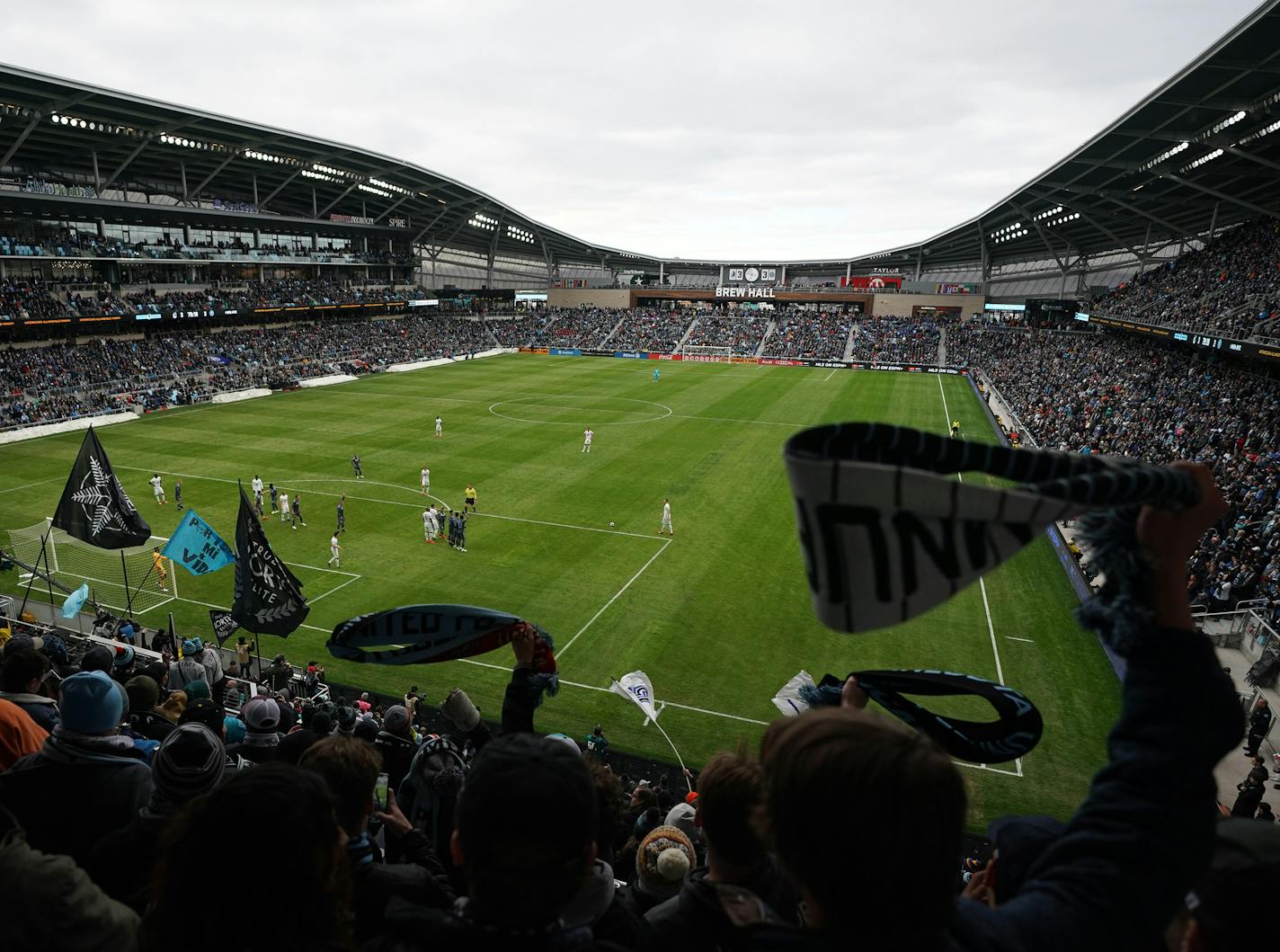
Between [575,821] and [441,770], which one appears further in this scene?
[441,770]

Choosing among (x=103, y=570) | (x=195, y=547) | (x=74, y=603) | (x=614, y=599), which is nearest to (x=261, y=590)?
(x=195, y=547)

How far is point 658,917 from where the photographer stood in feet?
9.71

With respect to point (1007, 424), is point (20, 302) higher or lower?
higher

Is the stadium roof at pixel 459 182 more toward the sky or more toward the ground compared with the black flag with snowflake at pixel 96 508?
more toward the sky

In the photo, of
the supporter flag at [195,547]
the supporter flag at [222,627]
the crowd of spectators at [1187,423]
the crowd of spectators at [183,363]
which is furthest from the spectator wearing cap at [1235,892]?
the crowd of spectators at [183,363]

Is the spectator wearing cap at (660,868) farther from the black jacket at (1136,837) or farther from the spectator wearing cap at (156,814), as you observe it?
the black jacket at (1136,837)

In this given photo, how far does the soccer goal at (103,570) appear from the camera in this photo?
21.2 metres

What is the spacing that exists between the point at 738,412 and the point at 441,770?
47.0 metres

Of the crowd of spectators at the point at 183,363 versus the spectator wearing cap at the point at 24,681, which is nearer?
the spectator wearing cap at the point at 24,681

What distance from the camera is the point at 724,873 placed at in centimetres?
310

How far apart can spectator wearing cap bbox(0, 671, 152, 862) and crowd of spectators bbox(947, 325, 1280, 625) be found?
53.5 ft

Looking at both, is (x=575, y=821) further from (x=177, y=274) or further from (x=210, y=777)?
(x=177, y=274)

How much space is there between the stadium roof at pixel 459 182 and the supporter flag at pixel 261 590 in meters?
33.1

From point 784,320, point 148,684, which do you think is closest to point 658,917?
point 148,684
